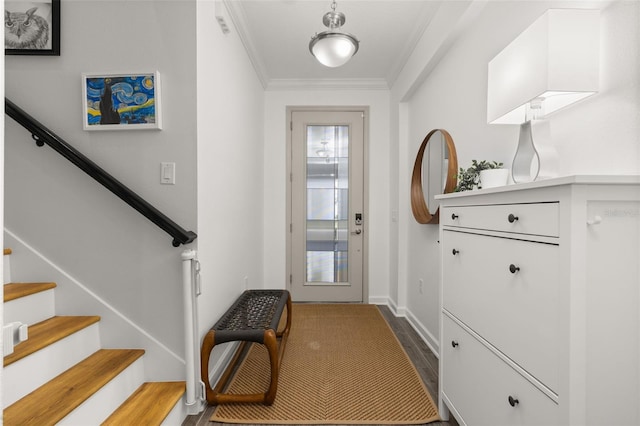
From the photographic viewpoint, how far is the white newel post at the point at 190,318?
1.62m

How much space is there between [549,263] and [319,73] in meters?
3.16

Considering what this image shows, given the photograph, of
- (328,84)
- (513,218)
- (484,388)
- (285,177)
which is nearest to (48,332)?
(484,388)

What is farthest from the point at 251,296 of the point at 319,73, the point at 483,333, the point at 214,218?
the point at 319,73

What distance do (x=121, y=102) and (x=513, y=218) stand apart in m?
1.92

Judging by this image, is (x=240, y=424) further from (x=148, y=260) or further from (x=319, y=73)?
(x=319, y=73)

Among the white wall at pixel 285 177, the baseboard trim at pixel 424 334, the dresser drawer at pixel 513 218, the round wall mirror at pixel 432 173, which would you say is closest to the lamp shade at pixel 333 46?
the round wall mirror at pixel 432 173

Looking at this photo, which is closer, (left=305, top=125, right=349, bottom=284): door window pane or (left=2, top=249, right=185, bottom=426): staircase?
(left=2, top=249, right=185, bottom=426): staircase

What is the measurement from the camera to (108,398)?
1429 millimetres

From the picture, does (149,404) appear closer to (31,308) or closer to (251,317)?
(251,317)

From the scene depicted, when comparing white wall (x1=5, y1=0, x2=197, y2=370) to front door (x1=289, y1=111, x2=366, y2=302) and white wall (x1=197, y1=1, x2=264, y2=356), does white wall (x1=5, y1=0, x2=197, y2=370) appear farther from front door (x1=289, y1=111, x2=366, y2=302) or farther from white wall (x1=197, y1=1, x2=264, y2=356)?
front door (x1=289, y1=111, x2=366, y2=302)

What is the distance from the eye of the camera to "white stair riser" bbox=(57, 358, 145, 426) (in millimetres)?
1262

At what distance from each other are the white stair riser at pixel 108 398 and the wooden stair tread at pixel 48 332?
0.81 ft

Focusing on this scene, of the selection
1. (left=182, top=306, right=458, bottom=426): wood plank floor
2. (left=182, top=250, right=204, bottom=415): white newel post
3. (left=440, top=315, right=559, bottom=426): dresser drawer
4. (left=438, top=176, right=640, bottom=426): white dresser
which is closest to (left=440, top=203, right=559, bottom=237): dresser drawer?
(left=438, top=176, right=640, bottom=426): white dresser

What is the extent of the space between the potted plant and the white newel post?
146 cm
